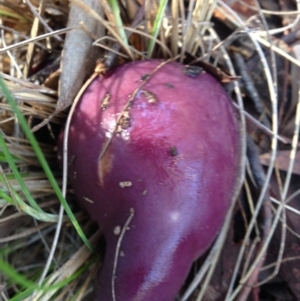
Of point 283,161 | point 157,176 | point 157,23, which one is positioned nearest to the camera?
point 157,176

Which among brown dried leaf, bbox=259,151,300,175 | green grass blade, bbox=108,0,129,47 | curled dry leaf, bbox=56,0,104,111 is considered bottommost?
brown dried leaf, bbox=259,151,300,175

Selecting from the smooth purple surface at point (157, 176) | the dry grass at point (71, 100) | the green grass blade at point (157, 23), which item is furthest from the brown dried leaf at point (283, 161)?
the green grass blade at point (157, 23)

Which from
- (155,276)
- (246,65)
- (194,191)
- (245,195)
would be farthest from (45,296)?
(246,65)

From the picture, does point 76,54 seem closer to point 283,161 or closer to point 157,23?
point 157,23

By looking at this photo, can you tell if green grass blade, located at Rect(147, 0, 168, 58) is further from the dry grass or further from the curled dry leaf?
the curled dry leaf

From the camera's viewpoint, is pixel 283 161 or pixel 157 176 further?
pixel 283 161

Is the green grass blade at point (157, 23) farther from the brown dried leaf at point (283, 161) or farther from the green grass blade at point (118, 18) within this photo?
the brown dried leaf at point (283, 161)

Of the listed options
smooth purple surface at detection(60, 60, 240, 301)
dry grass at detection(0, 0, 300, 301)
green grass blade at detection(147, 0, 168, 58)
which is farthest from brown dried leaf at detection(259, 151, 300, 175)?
green grass blade at detection(147, 0, 168, 58)

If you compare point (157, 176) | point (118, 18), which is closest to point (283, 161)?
point (157, 176)
